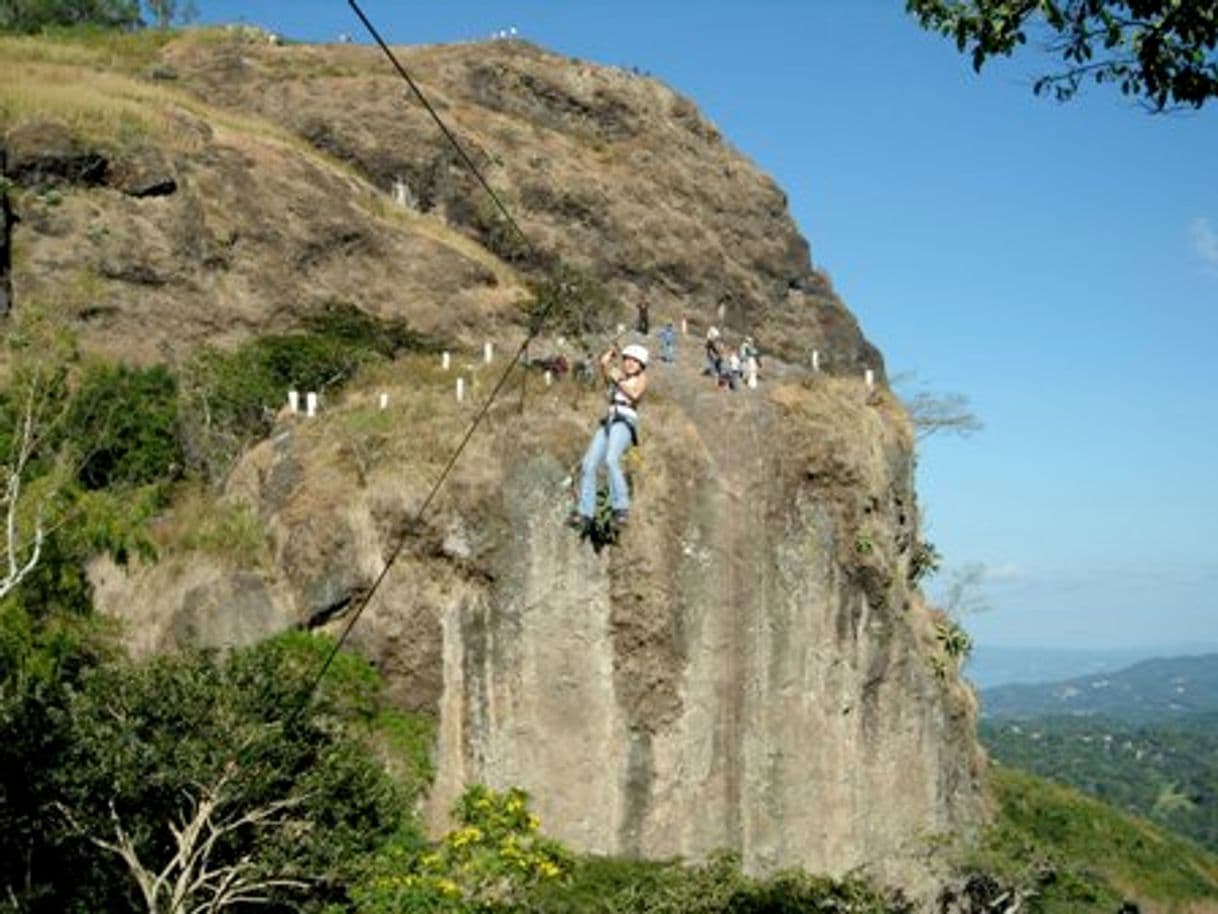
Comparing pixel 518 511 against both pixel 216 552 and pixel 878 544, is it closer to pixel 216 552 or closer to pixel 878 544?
pixel 216 552

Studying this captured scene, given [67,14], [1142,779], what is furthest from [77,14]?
[1142,779]

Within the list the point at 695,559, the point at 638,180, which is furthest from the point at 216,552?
the point at 638,180

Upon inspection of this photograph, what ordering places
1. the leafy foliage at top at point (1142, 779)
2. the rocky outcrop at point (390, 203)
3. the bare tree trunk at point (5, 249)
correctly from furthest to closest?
the leafy foliage at top at point (1142, 779) < the rocky outcrop at point (390, 203) < the bare tree trunk at point (5, 249)

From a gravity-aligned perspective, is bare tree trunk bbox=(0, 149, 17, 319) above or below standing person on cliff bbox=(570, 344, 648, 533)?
above

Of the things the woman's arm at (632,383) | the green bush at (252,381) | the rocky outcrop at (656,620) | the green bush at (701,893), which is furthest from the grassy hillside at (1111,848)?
the woman's arm at (632,383)

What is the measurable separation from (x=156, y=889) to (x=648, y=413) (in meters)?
13.7

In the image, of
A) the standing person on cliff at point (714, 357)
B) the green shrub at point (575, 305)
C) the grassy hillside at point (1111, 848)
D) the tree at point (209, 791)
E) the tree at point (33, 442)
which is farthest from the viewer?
the grassy hillside at point (1111, 848)

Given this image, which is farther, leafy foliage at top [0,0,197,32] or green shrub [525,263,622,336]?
leafy foliage at top [0,0,197,32]

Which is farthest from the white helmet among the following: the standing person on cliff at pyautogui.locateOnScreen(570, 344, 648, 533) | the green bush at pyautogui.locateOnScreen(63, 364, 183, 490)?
the green bush at pyautogui.locateOnScreen(63, 364, 183, 490)

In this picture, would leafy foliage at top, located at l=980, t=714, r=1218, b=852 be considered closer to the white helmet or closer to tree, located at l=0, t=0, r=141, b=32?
tree, located at l=0, t=0, r=141, b=32

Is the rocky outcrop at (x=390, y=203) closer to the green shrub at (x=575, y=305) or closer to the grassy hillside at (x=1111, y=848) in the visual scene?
the green shrub at (x=575, y=305)

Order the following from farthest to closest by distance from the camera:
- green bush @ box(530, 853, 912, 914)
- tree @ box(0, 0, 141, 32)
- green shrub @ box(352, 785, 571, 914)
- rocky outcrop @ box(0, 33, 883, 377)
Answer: tree @ box(0, 0, 141, 32), rocky outcrop @ box(0, 33, 883, 377), green bush @ box(530, 853, 912, 914), green shrub @ box(352, 785, 571, 914)

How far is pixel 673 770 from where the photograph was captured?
2514 cm

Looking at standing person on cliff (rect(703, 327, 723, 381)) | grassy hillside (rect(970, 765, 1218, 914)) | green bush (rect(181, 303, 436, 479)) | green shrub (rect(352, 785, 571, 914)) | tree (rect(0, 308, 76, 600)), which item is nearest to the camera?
tree (rect(0, 308, 76, 600))
